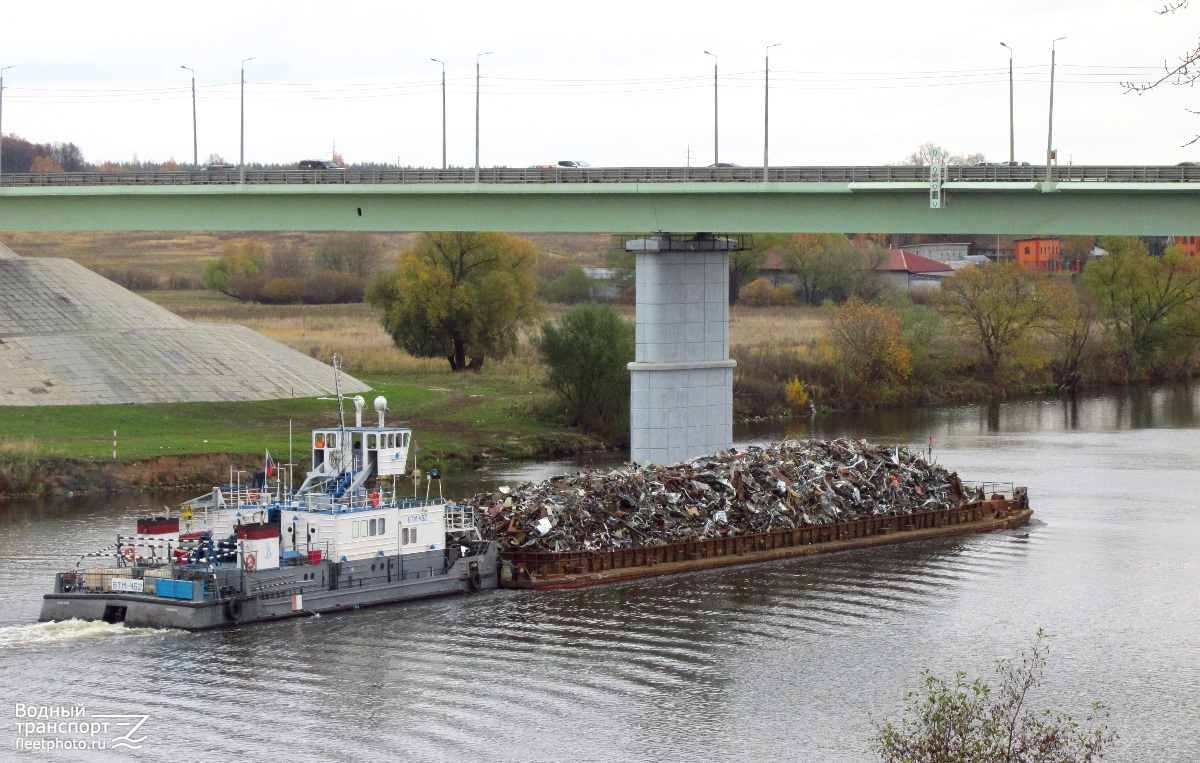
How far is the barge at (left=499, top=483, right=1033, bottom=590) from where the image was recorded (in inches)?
1650

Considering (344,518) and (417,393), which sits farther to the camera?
(417,393)

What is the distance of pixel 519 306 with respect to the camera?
9056cm

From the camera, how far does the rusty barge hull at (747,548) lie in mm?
41875

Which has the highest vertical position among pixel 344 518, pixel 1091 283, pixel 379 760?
pixel 1091 283

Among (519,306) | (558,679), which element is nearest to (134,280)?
(519,306)

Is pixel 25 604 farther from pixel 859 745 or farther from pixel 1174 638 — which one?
pixel 1174 638

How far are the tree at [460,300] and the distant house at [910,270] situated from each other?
4188 cm

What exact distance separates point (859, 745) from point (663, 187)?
102 feet

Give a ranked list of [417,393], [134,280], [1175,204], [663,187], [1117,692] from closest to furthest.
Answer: [1117,692]
[1175,204]
[663,187]
[417,393]
[134,280]

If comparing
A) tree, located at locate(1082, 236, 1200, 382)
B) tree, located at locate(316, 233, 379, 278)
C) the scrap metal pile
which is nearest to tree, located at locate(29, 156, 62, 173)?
tree, located at locate(316, 233, 379, 278)

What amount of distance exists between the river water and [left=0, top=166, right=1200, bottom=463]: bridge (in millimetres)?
10573

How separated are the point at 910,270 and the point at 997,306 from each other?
3450cm

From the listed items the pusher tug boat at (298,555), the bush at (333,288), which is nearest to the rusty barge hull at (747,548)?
the pusher tug boat at (298,555)

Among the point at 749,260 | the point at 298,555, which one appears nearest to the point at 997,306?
the point at 749,260
